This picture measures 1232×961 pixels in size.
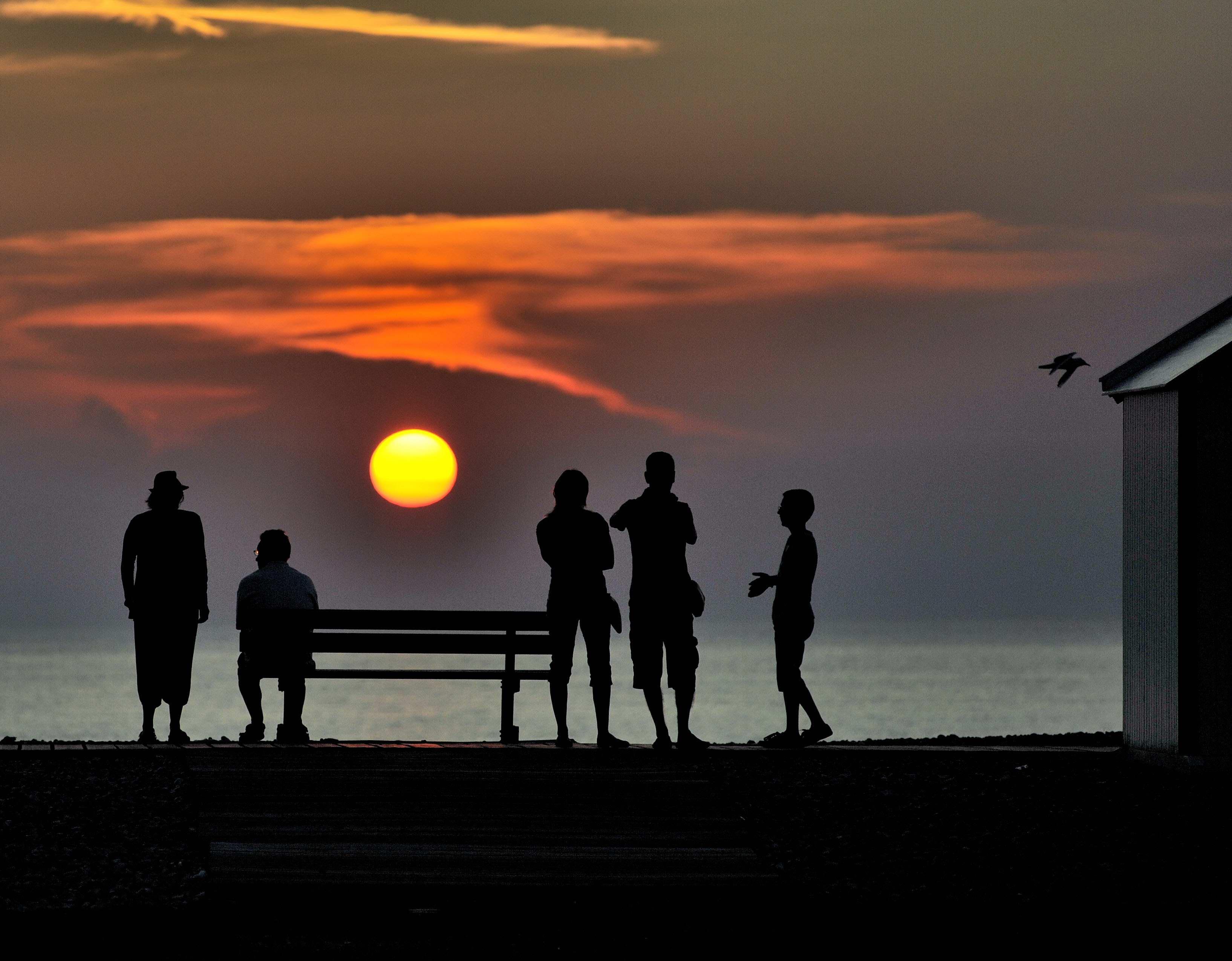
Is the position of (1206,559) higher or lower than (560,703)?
higher

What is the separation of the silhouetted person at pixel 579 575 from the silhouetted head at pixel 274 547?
7.84 ft

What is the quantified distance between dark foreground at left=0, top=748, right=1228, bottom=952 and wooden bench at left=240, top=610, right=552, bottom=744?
1.81 metres

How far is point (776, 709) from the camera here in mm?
142875

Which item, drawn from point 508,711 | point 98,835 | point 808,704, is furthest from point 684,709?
point 98,835

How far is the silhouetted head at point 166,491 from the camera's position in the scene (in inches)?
563

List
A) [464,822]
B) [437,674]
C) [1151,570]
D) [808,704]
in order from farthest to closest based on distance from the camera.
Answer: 1. [437,674]
2. [808,704]
3. [1151,570]
4. [464,822]

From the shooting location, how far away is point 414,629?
1549 cm

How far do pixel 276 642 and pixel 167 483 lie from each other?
1.48 meters

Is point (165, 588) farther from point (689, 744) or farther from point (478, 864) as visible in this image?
point (478, 864)

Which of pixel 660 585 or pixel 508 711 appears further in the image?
pixel 508 711

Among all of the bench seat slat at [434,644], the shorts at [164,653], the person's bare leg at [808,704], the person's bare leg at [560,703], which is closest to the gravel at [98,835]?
the shorts at [164,653]

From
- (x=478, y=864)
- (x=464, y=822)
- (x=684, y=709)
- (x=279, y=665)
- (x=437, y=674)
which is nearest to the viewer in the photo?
(x=478, y=864)

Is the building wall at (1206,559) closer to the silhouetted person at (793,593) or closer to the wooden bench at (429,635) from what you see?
the silhouetted person at (793,593)

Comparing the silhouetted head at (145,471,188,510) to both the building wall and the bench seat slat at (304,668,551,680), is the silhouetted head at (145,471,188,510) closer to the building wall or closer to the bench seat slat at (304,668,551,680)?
the bench seat slat at (304,668,551,680)
